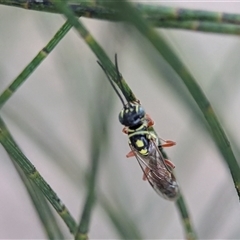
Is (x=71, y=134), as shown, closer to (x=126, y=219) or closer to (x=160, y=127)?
(x=160, y=127)

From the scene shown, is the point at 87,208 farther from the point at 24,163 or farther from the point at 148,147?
the point at 148,147

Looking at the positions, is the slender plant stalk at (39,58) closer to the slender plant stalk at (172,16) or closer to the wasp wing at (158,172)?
the slender plant stalk at (172,16)

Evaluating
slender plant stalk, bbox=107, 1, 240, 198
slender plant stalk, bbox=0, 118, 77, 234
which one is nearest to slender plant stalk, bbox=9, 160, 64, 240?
slender plant stalk, bbox=0, 118, 77, 234

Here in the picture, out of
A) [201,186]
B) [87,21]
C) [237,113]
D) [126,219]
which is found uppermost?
[87,21]

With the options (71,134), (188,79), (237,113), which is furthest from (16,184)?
(188,79)

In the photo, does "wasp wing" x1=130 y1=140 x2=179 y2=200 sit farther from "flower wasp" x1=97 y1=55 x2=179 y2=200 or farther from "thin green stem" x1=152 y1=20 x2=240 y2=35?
"thin green stem" x1=152 y1=20 x2=240 y2=35

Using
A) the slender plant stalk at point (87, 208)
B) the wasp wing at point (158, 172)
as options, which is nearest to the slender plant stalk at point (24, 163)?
the slender plant stalk at point (87, 208)

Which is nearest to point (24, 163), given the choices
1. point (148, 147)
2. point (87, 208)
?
point (87, 208)
